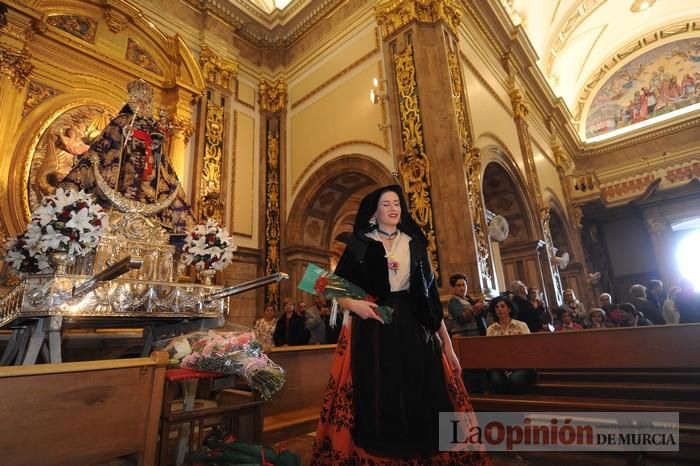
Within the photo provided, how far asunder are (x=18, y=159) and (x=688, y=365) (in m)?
6.76

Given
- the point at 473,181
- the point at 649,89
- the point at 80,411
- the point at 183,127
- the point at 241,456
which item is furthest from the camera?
the point at 649,89

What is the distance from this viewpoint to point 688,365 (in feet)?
7.56

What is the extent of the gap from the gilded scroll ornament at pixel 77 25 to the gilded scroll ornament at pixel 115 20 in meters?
0.21

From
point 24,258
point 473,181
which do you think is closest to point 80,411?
point 24,258

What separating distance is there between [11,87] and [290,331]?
4.66 meters

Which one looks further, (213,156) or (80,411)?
(213,156)

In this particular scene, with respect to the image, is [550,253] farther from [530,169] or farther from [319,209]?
[319,209]

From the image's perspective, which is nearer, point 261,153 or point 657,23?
point 261,153

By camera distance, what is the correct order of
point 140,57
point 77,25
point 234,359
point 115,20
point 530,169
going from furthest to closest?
1. point 530,169
2. point 140,57
3. point 115,20
4. point 77,25
5. point 234,359

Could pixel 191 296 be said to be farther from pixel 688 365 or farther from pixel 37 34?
pixel 37 34

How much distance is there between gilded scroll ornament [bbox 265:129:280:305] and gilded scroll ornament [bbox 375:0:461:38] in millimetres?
3181

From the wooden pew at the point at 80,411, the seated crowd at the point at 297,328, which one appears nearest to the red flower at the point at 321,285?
the wooden pew at the point at 80,411

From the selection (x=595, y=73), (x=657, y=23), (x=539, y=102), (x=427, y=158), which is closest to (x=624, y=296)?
(x=539, y=102)

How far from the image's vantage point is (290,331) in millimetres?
5117
